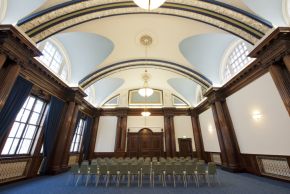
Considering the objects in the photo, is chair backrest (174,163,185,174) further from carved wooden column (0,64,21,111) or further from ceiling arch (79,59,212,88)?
carved wooden column (0,64,21,111)

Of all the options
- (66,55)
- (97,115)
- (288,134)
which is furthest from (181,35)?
(97,115)

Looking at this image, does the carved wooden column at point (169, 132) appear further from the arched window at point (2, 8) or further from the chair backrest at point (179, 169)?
the arched window at point (2, 8)

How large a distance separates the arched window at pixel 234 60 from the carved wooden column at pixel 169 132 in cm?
542

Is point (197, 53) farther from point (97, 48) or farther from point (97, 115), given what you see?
point (97, 115)

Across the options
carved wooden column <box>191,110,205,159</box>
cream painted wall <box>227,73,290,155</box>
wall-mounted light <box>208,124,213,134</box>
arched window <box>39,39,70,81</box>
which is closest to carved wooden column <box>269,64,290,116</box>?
cream painted wall <box>227,73,290,155</box>

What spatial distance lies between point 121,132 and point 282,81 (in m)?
10.3

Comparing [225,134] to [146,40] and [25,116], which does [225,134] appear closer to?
[146,40]

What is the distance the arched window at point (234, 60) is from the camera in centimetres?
646

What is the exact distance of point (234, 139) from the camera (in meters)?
6.98

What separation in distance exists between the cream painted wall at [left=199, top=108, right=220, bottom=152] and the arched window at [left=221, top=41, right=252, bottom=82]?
Result: 2930mm

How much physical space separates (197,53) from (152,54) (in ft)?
8.51

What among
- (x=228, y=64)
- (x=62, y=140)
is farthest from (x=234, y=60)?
(x=62, y=140)

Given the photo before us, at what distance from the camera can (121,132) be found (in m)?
11.6

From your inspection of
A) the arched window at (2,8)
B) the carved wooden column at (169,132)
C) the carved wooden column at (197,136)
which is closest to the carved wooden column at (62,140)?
the arched window at (2,8)
